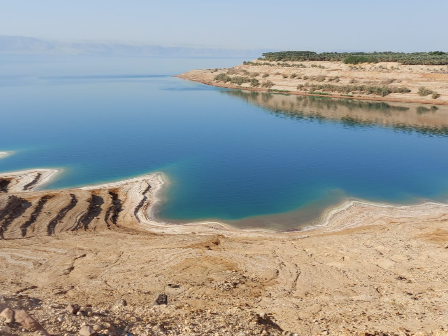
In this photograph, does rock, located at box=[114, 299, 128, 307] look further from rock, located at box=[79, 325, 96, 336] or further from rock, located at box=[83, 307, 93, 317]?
rock, located at box=[79, 325, 96, 336]

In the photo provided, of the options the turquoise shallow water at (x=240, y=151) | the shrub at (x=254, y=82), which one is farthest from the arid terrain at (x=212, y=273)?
the shrub at (x=254, y=82)

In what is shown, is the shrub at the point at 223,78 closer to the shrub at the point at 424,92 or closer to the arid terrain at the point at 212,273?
the shrub at the point at 424,92

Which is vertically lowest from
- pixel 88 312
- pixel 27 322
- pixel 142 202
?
pixel 142 202

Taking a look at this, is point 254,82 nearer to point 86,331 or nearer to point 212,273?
point 212,273

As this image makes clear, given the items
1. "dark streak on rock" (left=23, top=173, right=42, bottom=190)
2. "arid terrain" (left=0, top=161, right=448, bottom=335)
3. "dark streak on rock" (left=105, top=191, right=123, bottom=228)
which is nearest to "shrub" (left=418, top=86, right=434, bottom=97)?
"arid terrain" (left=0, top=161, right=448, bottom=335)

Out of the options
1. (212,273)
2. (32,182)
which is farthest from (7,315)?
(32,182)
